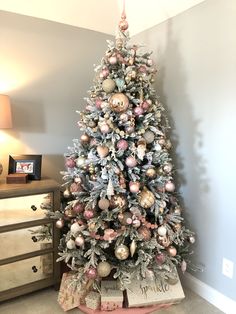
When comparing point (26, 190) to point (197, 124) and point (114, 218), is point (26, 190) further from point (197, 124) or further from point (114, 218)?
point (197, 124)

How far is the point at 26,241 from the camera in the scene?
6.68 ft

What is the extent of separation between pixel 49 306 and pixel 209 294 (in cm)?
120

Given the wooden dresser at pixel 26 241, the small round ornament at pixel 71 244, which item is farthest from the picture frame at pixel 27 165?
the small round ornament at pixel 71 244

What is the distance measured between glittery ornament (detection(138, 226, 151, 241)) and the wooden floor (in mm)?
548

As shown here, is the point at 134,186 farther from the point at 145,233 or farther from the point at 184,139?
the point at 184,139

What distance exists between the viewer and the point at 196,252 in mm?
2203

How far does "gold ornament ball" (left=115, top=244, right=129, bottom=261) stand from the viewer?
1.83m

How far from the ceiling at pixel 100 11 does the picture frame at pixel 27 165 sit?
126 cm

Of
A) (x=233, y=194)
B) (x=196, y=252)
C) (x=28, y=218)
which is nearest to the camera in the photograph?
(x=233, y=194)

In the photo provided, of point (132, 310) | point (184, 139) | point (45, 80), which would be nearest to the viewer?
point (132, 310)

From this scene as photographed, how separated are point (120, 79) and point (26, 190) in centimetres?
104

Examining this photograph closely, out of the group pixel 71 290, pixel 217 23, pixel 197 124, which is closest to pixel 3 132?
pixel 71 290

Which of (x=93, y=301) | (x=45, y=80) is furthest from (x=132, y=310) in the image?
(x=45, y=80)

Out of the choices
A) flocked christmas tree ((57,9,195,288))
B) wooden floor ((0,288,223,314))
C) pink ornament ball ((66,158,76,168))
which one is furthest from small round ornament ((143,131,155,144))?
wooden floor ((0,288,223,314))
